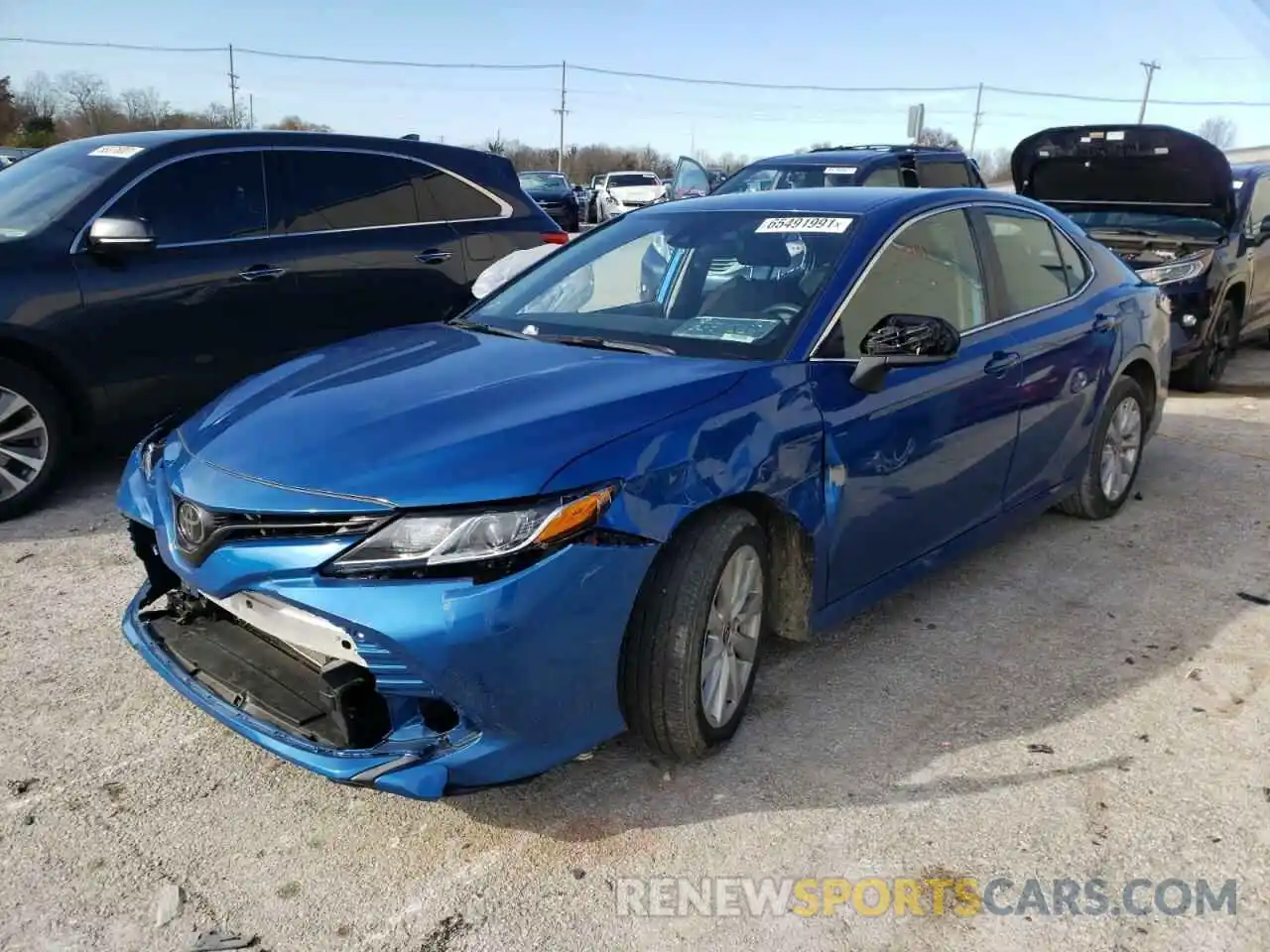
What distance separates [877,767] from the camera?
2.95m

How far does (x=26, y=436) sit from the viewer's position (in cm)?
472

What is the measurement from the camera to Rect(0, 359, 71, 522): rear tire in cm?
464

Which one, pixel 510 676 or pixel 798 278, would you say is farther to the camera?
pixel 798 278

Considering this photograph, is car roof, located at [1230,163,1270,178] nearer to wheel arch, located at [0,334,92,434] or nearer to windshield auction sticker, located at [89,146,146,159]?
windshield auction sticker, located at [89,146,146,159]

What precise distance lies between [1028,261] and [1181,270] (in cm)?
433

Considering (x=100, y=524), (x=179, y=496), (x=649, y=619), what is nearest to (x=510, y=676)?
(x=649, y=619)

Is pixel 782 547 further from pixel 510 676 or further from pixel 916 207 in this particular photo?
pixel 916 207

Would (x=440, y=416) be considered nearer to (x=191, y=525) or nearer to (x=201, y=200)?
(x=191, y=525)

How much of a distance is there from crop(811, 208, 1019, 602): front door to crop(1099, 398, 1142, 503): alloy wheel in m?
1.21

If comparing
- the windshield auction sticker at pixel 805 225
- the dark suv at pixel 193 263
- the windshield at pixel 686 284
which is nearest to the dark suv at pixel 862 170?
the dark suv at pixel 193 263

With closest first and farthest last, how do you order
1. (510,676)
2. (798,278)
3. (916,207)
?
(510,676) < (798,278) < (916,207)

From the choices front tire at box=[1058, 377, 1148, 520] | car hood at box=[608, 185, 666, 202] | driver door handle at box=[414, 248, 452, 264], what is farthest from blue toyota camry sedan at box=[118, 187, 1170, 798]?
car hood at box=[608, 185, 666, 202]

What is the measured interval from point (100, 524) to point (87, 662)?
143 centimetres

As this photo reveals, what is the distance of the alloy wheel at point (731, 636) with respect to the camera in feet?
9.29
